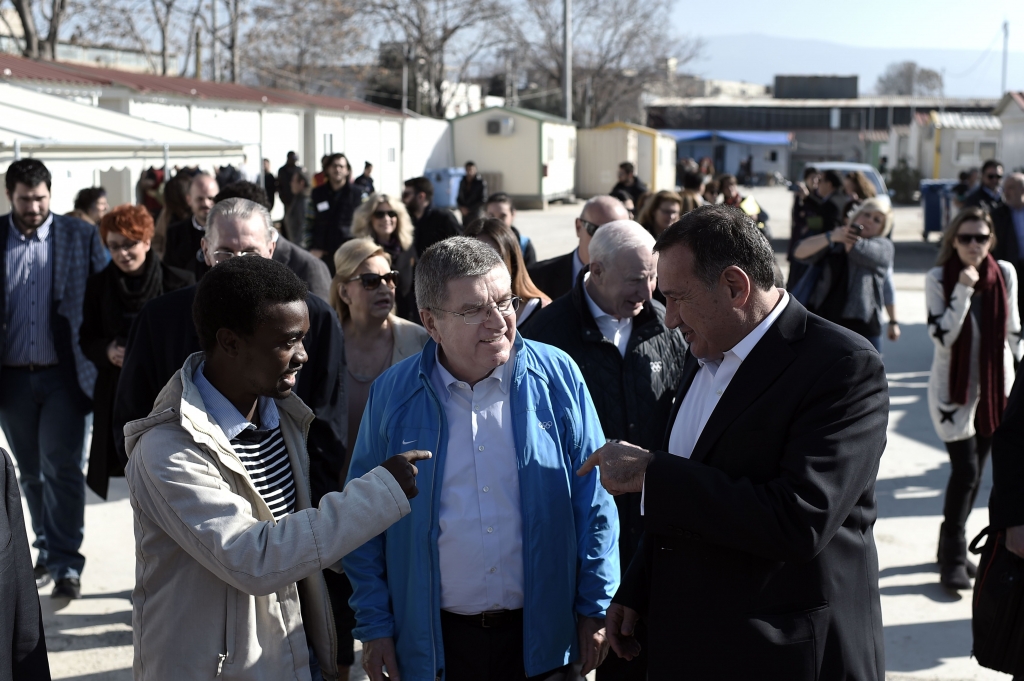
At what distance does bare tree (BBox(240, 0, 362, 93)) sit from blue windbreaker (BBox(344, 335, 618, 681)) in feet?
122

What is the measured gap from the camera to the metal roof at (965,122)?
125ft

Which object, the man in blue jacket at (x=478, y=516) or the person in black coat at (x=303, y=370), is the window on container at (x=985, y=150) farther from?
the man in blue jacket at (x=478, y=516)

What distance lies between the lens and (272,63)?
4434 cm

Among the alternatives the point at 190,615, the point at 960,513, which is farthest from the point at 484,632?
the point at 960,513

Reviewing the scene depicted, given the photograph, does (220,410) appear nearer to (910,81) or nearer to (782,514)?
(782,514)

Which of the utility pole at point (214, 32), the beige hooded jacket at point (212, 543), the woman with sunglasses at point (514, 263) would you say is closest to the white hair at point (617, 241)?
the woman with sunglasses at point (514, 263)

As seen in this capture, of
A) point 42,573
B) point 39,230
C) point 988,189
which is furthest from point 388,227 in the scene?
point 988,189

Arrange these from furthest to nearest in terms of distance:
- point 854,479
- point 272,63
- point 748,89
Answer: point 748,89 < point 272,63 < point 854,479

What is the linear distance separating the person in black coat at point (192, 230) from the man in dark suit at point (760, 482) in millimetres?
4945

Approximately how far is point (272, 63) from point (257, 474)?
4470 centimetres

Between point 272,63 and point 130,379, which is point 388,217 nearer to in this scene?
point 130,379

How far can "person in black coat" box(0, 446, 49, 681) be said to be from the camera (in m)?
2.19

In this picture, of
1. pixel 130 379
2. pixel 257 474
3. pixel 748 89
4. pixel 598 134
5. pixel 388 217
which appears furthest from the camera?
pixel 748 89

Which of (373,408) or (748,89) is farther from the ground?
(748,89)
